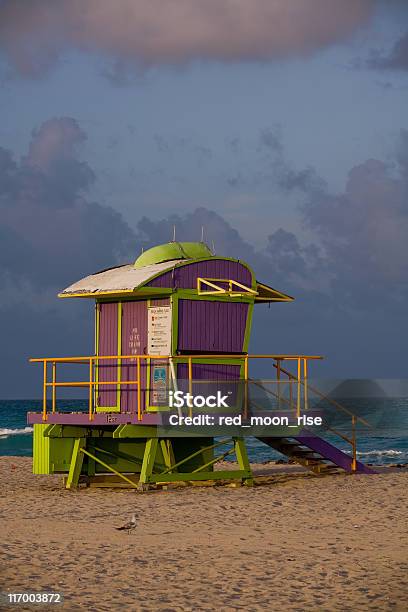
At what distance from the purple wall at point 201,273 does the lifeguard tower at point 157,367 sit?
23mm

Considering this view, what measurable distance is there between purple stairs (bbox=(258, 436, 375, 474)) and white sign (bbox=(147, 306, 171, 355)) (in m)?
3.58

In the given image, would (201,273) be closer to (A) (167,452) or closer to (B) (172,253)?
(B) (172,253)

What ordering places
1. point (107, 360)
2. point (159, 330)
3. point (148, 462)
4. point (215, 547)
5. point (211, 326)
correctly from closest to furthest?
point (215, 547), point (148, 462), point (159, 330), point (211, 326), point (107, 360)

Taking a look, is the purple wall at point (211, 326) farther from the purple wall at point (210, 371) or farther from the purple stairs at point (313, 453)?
the purple stairs at point (313, 453)

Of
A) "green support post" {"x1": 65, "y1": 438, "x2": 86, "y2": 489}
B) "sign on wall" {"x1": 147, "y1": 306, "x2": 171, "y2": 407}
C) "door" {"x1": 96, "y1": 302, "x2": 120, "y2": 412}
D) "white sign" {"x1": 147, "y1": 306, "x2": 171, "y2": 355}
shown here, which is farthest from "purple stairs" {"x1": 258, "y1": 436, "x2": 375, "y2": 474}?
"green support post" {"x1": 65, "y1": 438, "x2": 86, "y2": 489}

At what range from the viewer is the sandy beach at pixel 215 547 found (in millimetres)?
12914

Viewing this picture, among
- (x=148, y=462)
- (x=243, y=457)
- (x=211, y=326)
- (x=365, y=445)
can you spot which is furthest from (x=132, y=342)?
(x=365, y=445)

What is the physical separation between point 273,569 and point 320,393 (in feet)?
36.7

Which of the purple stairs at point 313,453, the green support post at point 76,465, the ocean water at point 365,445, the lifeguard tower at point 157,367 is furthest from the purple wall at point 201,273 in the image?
the ocean water at point 365,445

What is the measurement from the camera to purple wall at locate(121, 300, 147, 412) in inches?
941

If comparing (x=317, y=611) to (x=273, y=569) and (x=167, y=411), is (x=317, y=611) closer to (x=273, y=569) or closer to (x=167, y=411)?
(x=273, y=569)

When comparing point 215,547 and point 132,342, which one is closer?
point 215,547

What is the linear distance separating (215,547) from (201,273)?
9105 mm

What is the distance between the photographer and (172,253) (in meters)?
24.7
